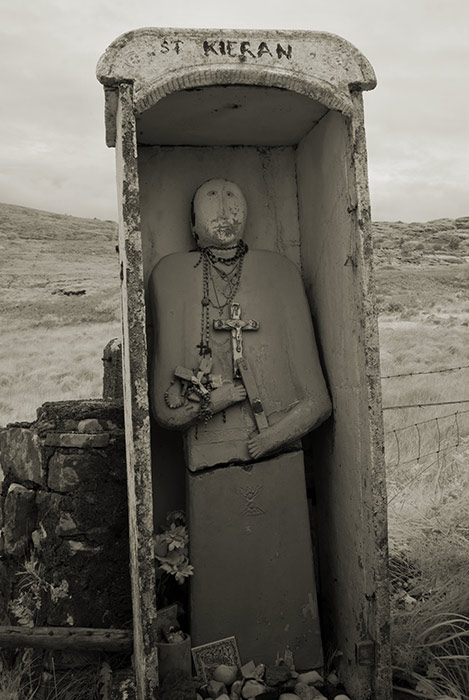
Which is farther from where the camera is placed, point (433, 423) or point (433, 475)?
point (433, 423)

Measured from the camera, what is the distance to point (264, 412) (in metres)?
3.37

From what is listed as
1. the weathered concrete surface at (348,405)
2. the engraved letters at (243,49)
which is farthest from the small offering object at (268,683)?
the engraved letters at (243,49)

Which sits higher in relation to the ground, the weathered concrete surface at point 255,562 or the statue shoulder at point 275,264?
the statue shoulder at point 275,264

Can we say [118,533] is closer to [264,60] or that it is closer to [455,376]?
[264,60]

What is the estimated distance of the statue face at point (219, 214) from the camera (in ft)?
11.4

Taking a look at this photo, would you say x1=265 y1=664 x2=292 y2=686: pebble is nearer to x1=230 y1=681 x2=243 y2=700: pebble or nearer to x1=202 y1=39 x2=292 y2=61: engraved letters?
x1=230 y1=681 x2=243 y2=700: pebble

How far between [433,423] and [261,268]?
5.52m

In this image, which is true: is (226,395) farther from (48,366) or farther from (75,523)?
(48,366)

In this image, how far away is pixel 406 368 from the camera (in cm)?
1318

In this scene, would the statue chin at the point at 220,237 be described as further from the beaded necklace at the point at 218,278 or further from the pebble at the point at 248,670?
the pebble at the point at 248,670

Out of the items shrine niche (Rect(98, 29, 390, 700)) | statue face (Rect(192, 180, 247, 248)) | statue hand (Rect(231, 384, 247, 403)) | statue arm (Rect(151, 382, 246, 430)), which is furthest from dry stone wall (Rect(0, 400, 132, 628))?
statue face (Rect(192, 180, 247, 248))

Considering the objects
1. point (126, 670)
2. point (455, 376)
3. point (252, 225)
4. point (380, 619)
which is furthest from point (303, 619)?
point (455, 376)

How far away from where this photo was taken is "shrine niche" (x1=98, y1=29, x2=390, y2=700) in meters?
2.83

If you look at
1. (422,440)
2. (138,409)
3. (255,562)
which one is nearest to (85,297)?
(422,440)
